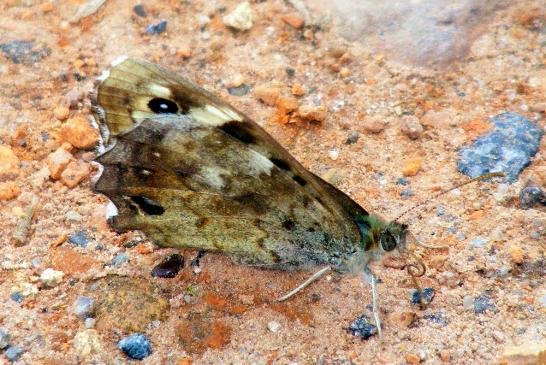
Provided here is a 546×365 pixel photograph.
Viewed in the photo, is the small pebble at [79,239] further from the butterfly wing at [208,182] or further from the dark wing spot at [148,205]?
the dark wing spot at [148,205]

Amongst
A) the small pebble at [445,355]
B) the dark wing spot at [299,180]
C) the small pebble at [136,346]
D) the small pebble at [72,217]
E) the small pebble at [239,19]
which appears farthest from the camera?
the small pebble at [239,19]

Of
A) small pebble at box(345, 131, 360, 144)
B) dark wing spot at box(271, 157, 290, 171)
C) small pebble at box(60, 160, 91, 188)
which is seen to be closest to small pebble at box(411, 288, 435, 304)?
dark wing spot at box(271, 157, 290, 171)

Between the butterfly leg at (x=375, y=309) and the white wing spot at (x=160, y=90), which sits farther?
the butterfly leg at (x=375, y=309)

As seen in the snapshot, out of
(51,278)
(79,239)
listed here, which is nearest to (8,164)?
(79,239)

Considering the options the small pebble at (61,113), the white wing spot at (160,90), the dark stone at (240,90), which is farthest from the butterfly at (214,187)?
the dark stone at (240,90)

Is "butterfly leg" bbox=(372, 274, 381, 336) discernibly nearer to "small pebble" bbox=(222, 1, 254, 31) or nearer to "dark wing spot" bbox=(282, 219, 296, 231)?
"dark wing spot" bbox=(282, 219, 296, 231)

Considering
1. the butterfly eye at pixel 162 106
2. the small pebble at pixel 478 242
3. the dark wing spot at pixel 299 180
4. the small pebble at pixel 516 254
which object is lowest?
the small pebble at pixel 478 242

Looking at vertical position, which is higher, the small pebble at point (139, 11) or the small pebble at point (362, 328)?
the small pebble at point (139, 11)
